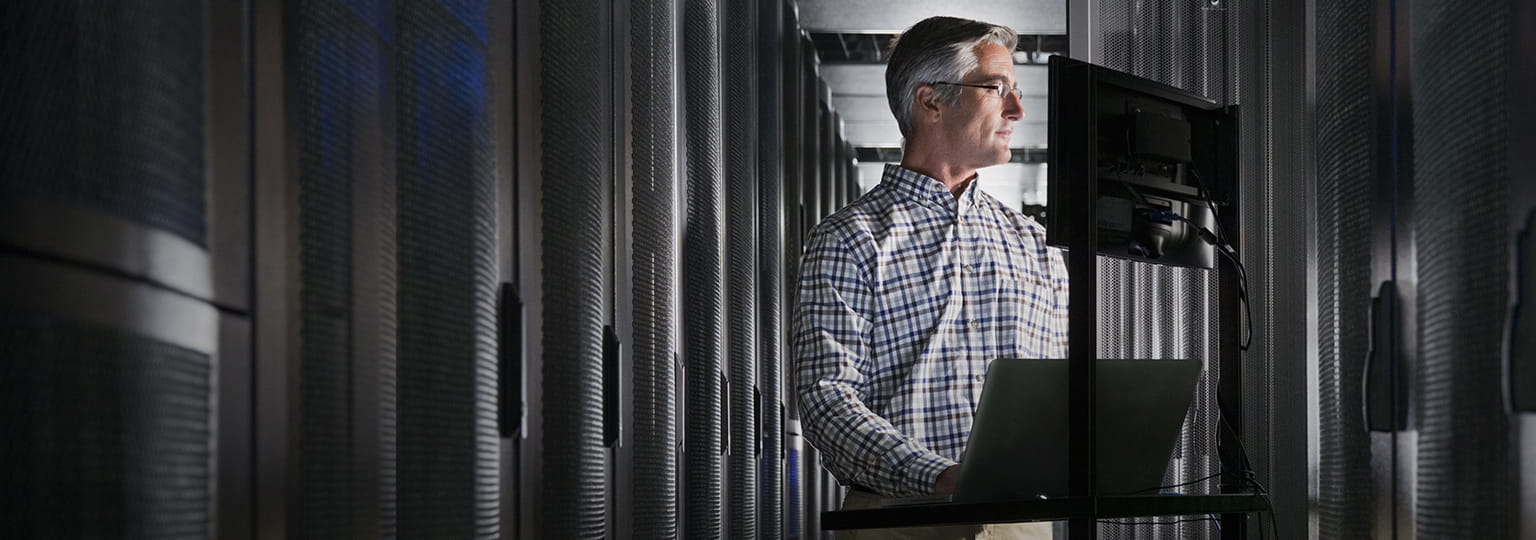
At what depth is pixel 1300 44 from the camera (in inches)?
165

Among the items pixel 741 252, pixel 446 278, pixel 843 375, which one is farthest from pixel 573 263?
pixel 741 252

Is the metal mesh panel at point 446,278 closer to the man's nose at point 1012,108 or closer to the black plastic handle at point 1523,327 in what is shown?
the black plastic handle at point 1523,327

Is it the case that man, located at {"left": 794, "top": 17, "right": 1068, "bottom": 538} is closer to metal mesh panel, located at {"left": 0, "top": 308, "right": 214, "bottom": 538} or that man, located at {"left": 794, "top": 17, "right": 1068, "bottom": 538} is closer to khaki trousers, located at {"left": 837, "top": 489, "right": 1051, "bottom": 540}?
khaki trousers, located at {"left": 837, "top": 489, "right": 1051, "bottom": 540}

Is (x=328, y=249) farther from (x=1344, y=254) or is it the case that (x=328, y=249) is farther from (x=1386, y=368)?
(x=1344, y=254)

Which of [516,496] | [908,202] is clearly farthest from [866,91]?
[516,496]

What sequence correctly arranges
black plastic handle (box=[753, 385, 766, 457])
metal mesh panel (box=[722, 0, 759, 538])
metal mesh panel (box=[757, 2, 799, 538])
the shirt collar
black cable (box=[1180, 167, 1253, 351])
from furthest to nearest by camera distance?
1. metal mesh panel (box=[757, 2, 799, 538])
2. black plastic handle (box=[753, 385, 766, 457])
3. metal mesh panel (box=[722, 0, 759, 538])
4. the shirt collar
5. black cable (box=[1180, 167, 1253, 351])

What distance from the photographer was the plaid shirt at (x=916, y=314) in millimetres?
2738

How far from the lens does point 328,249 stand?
105 centimetres

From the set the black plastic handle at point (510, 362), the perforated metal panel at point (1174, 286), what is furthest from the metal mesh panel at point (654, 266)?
the perforated metal panel at point (1174, 286)

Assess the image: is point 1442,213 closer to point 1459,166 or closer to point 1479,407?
point 1459,166

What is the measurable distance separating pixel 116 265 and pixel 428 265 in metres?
0.62

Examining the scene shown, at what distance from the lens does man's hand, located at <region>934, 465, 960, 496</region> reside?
7.65 ft

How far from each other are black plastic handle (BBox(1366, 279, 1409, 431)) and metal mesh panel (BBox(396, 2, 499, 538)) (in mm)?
1005

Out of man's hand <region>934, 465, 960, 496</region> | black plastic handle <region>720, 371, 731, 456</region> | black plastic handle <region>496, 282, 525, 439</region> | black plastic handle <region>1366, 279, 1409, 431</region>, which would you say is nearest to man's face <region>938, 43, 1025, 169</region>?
man's hand <region>934, 465, 960, 496</region>
